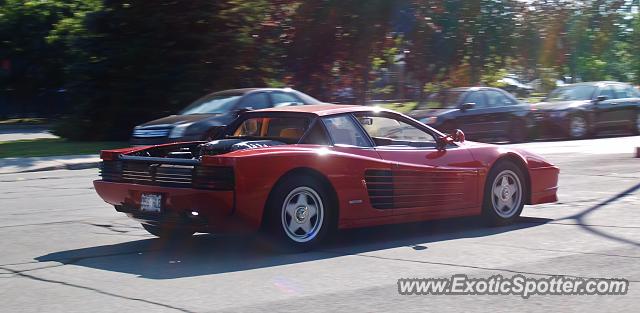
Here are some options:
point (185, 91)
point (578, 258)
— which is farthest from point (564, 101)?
point (578, 258)

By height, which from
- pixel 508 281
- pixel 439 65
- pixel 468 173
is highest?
pixel 439 65

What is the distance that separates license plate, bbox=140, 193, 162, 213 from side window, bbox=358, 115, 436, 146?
7.18 feet

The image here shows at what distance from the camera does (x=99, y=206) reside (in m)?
12.0

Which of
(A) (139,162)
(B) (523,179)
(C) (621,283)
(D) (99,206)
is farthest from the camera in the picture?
(D) (99,206)

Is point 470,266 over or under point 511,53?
under

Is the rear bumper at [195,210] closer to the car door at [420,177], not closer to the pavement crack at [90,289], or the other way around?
the pavement crack at [90,289]

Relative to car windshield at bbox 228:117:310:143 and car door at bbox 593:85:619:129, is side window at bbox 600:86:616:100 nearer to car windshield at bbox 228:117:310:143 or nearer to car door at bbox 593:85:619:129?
car door at bbox 593:85:619:129

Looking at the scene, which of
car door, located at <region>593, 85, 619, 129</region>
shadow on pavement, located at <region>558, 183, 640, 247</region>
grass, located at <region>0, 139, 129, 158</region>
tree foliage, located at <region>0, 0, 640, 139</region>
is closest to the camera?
shadow on pavement, located at <region>558, 183, 640, 247</region>

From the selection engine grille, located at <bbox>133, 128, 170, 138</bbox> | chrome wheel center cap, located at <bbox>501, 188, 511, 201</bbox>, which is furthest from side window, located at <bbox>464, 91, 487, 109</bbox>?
chrome wheel center cap, located at <bbox>501, 188, 511, 201</bbox>

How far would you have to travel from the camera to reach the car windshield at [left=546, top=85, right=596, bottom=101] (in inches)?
1059

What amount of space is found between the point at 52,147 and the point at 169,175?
56.0ft

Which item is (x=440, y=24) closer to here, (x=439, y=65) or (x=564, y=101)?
(x=439, y=65)

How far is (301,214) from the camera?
27.2 feet

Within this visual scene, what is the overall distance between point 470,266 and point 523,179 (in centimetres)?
266
